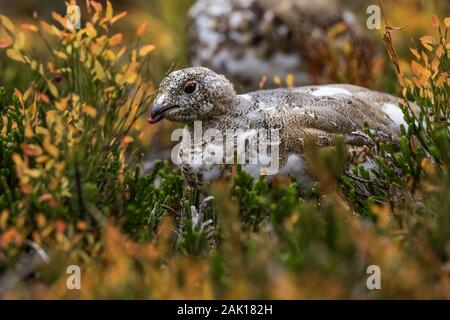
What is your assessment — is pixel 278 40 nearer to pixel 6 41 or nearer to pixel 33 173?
pixel 6 41

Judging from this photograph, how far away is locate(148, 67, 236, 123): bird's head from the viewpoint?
2.68 metres

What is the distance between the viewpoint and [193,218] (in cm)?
243

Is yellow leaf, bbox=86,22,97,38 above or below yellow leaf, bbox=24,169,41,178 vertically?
above

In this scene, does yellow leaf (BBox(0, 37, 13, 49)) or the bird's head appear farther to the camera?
the bird's head

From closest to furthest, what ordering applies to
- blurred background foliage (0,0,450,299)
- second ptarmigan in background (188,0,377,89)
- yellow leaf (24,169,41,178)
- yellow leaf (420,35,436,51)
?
blurred background foliage (0,0,450,299) → yellow leaf (24,169,41,178) → yellow leaf (420,35,436,51) → second ptarmigan in background (188,0,377,89)

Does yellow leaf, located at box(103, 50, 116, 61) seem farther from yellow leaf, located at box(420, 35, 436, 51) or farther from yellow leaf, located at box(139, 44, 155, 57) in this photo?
yellow leaf, located at box(420, 35, 436, 51)

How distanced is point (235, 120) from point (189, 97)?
20 cm

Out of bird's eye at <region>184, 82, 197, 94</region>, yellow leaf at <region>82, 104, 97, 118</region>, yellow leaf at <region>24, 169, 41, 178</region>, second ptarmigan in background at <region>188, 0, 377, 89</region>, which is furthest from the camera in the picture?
second ptarmigan in background at <region>188, 0, 377, 89</region>

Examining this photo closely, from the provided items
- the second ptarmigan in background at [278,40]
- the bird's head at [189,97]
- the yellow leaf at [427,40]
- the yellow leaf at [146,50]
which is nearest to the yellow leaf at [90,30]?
the yellow leaf at [146,50]

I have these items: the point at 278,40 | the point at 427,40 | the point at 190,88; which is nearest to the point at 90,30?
the point at 190,88

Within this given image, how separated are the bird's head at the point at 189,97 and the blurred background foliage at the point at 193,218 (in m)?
0.18

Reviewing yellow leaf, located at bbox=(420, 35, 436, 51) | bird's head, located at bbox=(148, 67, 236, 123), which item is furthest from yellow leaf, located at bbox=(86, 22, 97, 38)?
yellow leaf, located at bbox=(420, 35, 436, 51)

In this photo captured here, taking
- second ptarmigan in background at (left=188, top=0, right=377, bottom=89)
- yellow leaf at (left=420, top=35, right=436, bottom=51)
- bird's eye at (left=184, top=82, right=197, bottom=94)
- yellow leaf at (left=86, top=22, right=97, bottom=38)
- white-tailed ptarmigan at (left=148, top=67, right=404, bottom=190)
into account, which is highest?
second ptarmigan in background at (left=188, top=0, right=377, bottom=89)

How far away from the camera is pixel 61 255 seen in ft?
6.49
